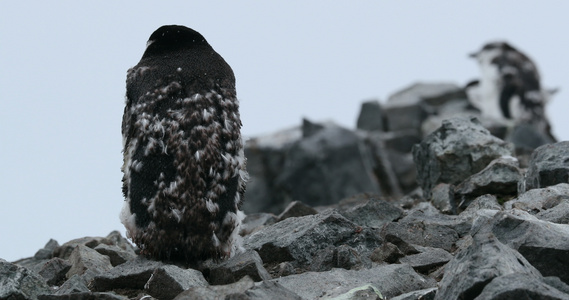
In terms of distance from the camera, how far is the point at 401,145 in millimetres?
24969

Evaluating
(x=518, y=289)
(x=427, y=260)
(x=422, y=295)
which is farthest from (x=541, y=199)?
(x=518, y=289)

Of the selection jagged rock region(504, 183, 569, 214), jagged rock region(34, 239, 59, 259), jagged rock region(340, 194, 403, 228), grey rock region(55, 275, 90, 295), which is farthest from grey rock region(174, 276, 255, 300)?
jagged rock region(34, 239, 59, 259)

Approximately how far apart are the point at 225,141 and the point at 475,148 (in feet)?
13.3

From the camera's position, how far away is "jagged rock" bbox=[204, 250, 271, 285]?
5.59 m

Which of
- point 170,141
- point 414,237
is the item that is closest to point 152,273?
point 170,141

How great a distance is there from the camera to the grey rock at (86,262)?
22.3 feet

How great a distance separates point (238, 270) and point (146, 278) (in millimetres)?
746

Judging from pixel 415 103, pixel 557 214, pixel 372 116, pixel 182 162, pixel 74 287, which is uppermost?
pixel 182 162

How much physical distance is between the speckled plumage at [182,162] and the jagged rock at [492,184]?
296 centimetres

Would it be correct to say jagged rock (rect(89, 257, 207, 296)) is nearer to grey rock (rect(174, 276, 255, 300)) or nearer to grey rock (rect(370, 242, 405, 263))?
grey rock (rect(174, 276, 255, 300))

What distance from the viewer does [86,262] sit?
22.5ft

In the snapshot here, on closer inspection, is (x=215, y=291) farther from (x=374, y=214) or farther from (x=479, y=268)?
(x=374, y=214)

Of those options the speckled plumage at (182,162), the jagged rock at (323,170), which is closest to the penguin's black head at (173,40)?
the speckled plumage at (182,162)

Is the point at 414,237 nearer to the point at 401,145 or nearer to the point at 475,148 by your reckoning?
the point at 475,148
